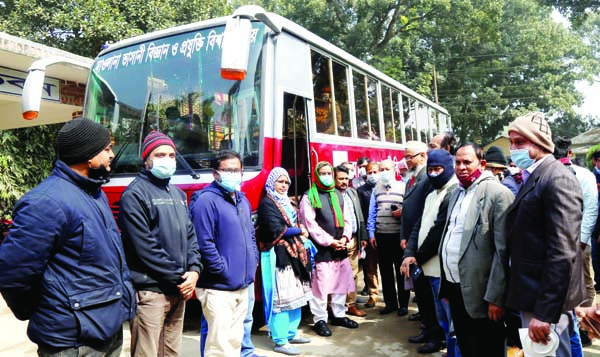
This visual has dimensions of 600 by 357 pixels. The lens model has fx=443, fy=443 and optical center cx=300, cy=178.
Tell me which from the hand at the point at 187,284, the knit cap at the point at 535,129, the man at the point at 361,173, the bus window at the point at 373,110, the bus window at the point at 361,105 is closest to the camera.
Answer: the knit cap at the point at 535,129

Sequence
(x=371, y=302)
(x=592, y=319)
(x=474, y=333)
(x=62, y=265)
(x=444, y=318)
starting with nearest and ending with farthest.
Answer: (x=62, y=265), (x=592, y=319), (x=474, y=333), (x=444, y=318), (x=371, y=302)

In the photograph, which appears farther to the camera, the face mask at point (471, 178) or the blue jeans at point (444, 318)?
the blue jeans at point (444, 318)

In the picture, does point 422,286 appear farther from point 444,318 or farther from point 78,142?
point 78,142

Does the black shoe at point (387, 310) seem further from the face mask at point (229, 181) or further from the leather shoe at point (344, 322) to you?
the face mask at point (229, 181)

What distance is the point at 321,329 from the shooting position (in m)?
4.80

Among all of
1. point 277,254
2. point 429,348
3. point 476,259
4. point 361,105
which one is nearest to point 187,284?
point 277,254

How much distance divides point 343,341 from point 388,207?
1659 mm

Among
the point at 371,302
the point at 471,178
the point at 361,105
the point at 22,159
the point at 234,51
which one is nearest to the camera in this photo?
the point at 471,178

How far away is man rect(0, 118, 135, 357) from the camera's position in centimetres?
193

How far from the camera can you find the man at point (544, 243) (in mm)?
2244

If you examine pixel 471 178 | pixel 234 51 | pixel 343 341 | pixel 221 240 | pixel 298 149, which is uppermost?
pixel 234 51

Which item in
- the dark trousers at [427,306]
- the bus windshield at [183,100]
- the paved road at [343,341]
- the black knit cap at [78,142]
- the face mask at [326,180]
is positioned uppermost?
the bus windshield at [183,100]

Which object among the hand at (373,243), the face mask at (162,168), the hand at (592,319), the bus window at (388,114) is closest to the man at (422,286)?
the hand at (373,243)

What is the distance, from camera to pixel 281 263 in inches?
172
